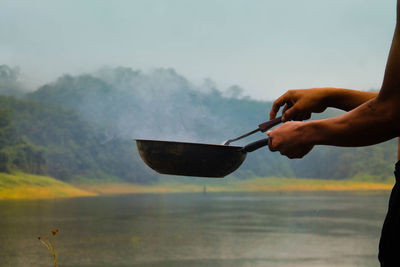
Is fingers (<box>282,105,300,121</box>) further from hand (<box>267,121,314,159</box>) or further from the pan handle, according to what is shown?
hand (<box>267,121,314,159</box>)

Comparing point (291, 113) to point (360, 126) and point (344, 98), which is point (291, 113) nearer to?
point (344, 98)

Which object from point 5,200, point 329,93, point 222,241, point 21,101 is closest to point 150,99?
point 21,101

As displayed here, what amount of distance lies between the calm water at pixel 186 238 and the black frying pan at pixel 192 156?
14.5 metres

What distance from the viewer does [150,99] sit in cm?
6150

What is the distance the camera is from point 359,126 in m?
0.86

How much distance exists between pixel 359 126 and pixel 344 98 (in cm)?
37

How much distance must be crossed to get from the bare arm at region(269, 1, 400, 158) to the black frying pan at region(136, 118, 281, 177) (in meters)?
0.19

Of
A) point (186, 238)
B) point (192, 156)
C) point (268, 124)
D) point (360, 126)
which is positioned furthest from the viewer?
→ point (186, 238)

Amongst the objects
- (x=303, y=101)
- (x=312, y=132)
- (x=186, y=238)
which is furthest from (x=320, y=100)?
(x=186, y=238)

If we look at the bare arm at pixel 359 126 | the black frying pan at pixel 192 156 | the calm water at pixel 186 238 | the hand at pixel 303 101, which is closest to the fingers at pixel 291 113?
the hand at pixel 303 101

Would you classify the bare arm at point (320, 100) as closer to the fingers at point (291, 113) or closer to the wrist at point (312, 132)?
the fingers at point (291, 113)

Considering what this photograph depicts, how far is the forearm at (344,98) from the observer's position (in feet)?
3.93

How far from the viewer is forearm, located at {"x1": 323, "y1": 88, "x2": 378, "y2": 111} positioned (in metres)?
1.20

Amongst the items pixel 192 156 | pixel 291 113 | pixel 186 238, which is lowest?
pixel 186 238
